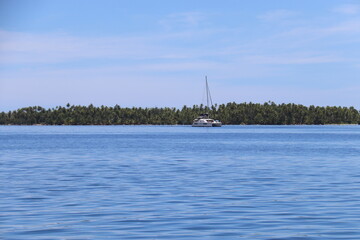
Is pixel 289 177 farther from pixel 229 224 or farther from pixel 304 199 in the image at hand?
pixel 229 224

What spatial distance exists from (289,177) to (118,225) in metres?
20.9

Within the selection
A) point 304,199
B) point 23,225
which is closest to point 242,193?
point 304,199

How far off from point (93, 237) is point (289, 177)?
899 inches

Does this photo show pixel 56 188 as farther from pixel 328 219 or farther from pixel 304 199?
pixel 328 219

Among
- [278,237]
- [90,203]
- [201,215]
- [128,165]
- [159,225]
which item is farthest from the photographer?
[128,165]

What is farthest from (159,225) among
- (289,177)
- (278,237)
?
(289,177)

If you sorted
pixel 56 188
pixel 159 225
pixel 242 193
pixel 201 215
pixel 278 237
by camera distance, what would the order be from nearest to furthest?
pixel 278 237 → pixel 159 225 → pixel 201 215 → pixel 242 193 → pixel 56 188

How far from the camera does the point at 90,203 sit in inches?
1099

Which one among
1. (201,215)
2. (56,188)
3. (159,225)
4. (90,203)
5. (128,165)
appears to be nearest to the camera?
(159,225)

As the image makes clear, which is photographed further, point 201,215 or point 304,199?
point 304,199

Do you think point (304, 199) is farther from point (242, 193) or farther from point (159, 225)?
point (159, 225)

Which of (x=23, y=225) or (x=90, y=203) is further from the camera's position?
(x=90, y=203)

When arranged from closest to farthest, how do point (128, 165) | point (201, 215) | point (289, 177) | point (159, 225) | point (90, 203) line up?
point (159, 225) → point (201, 215) → point (90, 203) → point (289, 177) → point (128, 165)

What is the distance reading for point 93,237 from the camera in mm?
20375
